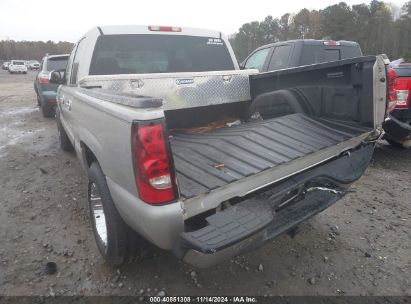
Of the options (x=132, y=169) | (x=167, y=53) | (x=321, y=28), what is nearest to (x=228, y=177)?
(x=132, y=169)

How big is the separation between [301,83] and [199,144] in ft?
4.56

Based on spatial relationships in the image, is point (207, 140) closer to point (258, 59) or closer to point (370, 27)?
point (258, 59)

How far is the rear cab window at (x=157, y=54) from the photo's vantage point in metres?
3.65

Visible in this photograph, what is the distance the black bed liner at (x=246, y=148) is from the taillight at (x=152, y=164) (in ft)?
0.47

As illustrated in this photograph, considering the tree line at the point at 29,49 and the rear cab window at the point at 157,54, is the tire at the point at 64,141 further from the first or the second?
the tree line at the point at 29,49

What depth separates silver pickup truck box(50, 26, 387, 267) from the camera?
1880 mm

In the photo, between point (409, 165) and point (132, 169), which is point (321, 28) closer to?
point (409, 165)

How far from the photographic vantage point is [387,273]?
2705 millimetres

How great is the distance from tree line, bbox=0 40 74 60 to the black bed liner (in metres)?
107

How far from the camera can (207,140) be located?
9.45 feet

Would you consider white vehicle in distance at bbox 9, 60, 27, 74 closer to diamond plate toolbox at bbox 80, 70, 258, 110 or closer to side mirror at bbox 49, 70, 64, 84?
side mirror at bbox 49, 70, 64, 84

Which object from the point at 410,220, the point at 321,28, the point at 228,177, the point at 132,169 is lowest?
the point at 410,220

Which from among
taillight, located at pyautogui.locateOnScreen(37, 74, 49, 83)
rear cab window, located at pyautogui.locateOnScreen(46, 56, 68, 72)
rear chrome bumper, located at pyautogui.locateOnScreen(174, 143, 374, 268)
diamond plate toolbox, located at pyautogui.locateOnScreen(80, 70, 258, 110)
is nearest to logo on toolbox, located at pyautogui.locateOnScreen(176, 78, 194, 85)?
diamond plate toolbox, located at pyautogui.locateOnScreen(80, 70, 258, 110)

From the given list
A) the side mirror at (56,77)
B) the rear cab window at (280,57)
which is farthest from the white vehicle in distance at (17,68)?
the rear cab window at (280,57)
